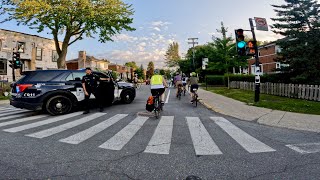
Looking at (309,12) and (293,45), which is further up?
(309,12)

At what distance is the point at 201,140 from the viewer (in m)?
5.45

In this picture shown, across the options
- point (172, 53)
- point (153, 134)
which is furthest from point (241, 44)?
point (172, 53)

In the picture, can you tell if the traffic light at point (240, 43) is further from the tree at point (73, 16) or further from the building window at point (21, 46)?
the building window at point (21, 46)

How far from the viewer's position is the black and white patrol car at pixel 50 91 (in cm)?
870

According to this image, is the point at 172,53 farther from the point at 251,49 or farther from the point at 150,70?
the point at 251,49

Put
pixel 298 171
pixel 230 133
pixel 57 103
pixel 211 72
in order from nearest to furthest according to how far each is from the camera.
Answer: pixel 298 171, pixel 230 133, pixel 57 103, pixel 211 72

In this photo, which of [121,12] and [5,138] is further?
[121,12]

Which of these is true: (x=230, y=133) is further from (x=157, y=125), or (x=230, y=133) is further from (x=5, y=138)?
Answer: (x=5, y=138)

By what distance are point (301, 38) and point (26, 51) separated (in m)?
35.2

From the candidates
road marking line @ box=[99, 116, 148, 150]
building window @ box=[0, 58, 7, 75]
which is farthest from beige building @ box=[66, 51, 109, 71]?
road marking line @ box=[99, 116, 148, 150]

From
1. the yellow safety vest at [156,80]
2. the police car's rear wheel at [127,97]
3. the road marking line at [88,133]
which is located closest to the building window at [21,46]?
the police car's rear wheel at [127,97]

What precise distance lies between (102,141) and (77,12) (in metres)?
22.1

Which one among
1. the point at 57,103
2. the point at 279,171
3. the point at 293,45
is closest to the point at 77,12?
the point at 57,103

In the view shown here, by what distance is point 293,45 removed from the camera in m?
18.5
